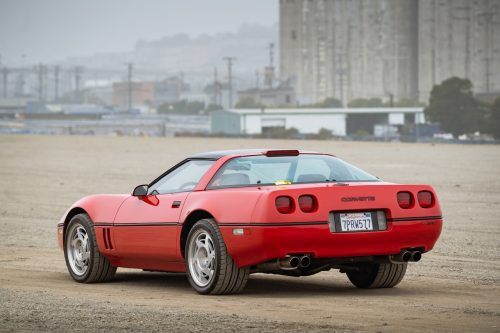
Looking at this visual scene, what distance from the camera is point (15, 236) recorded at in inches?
656

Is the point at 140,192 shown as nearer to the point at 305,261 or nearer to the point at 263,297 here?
the point at 263,297

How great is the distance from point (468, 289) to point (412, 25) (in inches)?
7083

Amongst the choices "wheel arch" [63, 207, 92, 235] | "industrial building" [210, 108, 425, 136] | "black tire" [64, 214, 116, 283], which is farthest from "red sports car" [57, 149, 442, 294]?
"industrial building" [210, 108, 425, 136]

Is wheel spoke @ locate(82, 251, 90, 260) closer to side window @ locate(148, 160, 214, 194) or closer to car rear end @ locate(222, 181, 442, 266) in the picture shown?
side window @ locate(148, 160, 214, 194)

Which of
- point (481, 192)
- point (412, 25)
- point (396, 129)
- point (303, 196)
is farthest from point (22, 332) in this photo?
point (412, 25)

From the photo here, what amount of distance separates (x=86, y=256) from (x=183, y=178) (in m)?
1.34

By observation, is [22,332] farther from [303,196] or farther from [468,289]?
[468,289]

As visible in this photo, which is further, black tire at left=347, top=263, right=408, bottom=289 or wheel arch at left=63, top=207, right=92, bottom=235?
wheel arch at left=63, top=207, right=92, bottom=235

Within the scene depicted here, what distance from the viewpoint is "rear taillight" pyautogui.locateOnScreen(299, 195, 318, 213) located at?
8977mm

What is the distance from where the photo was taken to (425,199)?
9586 millimetres

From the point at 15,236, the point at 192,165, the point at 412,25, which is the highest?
the point at 412,25

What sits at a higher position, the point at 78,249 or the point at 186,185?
the point at 186,185

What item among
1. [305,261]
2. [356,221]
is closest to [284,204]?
[305,261]

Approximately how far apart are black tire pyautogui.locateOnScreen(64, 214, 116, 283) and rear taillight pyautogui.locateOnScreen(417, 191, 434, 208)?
2986 millimetres
